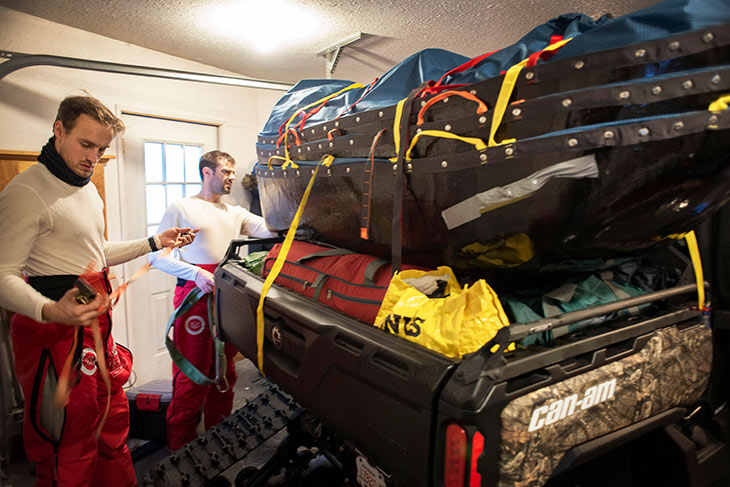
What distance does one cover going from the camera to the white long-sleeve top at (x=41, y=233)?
5.43ft

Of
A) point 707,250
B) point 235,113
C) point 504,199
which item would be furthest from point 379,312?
point 235,113

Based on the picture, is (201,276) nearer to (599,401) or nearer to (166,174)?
(166,174)

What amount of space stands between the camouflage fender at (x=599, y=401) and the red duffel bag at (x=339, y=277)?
1.89 ft

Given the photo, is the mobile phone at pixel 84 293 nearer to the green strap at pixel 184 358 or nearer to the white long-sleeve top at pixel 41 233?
the white long-sleeve top at pixel 41 233

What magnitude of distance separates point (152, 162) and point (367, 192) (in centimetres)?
321

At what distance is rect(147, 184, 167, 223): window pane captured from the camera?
3861mm

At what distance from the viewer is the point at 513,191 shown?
3.32ft

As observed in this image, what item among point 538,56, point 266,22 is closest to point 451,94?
point 538,56

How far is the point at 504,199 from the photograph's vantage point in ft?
3.40

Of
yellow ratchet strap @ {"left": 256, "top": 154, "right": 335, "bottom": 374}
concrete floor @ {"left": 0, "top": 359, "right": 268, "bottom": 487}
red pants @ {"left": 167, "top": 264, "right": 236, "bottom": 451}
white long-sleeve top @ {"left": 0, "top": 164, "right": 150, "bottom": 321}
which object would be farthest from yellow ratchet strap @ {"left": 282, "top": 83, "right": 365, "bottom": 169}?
concrete floor @ {"left": 0, "top": 359, "right": 268, "bottom": 487}

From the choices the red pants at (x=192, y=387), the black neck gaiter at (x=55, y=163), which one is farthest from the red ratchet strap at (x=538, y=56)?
the red pants at (x=192, y=387)

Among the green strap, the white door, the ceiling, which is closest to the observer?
the green strap

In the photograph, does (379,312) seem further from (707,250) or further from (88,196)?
(88,196)

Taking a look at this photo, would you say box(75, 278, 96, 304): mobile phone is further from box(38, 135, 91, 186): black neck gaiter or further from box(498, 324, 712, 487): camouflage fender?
box(498, 324, 712, 487): camouflage fender
